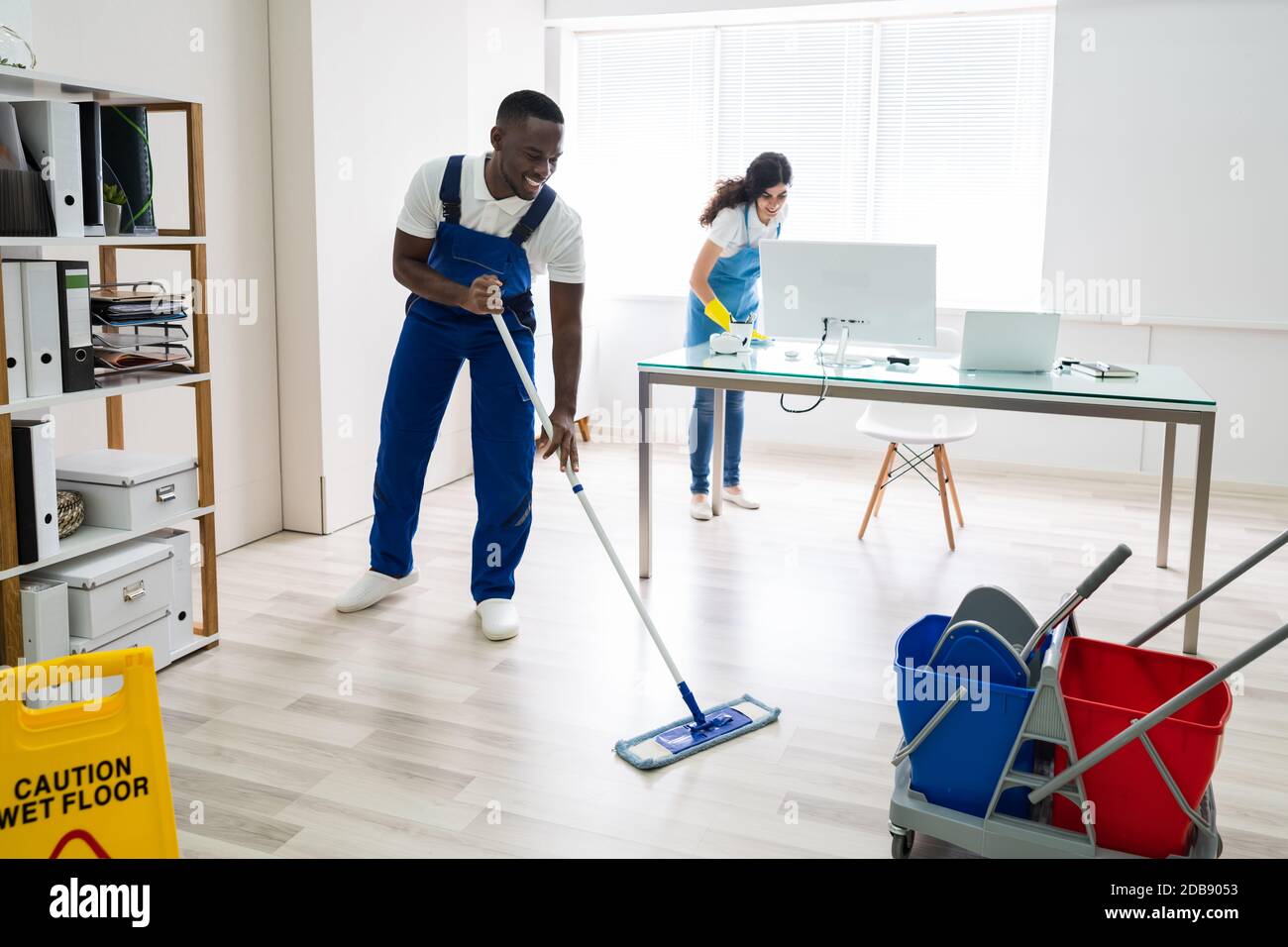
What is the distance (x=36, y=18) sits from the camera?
306 cm

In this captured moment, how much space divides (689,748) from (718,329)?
224 centimetres

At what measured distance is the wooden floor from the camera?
2.25 m

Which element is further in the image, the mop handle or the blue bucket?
the mop handle

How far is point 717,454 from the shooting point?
461 centimetres

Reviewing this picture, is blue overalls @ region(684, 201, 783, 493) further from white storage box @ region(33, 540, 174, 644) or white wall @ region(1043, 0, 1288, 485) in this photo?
white storage box @ region(33, 540, 174, 644)

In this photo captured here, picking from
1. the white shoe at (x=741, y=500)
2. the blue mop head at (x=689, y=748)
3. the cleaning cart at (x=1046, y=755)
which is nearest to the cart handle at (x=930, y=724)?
the cleaning cart at (x=1046, y=755)

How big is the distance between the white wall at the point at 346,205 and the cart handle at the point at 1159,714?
2955 mm

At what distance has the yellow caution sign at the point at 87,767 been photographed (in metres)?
1.70

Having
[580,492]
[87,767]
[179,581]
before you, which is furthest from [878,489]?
[87,767]

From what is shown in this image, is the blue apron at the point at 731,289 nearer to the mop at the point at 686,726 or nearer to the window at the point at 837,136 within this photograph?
the window at the point at 837,136

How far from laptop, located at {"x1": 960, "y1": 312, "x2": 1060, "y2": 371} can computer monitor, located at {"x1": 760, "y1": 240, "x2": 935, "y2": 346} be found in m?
0.15

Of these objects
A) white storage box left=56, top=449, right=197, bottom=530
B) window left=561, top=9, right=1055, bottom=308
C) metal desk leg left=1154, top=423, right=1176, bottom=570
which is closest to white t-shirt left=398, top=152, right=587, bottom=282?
white storage box left=56, top=449, right=197, bottom=530

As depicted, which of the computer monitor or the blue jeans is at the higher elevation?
the computer monitor
